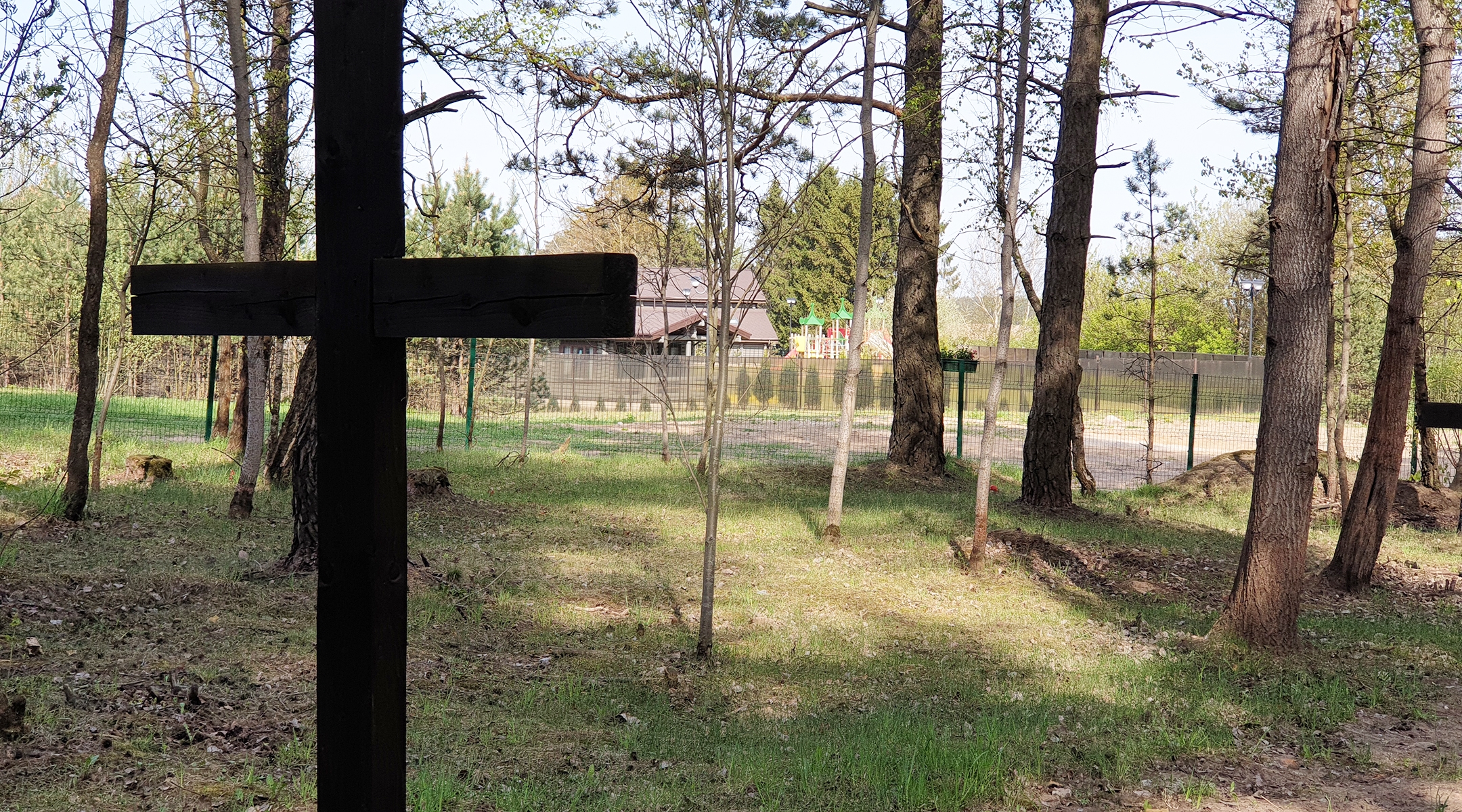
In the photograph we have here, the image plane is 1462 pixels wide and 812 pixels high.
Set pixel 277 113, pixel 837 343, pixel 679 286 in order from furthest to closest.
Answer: pixel 837 343, pixel 679 286, pixel 277 113

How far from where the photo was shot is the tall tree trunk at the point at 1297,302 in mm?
6207

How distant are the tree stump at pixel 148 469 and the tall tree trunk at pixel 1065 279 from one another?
986cm

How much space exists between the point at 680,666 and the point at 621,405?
15.8m

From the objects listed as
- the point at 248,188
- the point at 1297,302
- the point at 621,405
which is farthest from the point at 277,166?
the point at 621,405

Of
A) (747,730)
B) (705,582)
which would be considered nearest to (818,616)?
(705,582)

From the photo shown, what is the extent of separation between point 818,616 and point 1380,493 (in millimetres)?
4844

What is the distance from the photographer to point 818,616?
7191 millimetres

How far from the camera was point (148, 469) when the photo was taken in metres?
11.0

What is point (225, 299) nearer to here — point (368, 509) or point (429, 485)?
point (368, 509)

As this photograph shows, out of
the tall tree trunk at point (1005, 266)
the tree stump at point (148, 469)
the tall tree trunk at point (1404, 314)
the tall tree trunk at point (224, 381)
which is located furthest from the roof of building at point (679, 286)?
the tall tree trunk at point (224, 381)

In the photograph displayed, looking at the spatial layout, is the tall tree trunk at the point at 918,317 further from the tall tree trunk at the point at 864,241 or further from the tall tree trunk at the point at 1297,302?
the tall tree trunk at the point at 1297,302

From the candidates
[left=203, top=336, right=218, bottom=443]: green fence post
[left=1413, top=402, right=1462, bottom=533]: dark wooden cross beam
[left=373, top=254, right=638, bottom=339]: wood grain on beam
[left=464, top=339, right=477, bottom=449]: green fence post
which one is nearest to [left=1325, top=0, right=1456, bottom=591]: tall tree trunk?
[left=1413, top=402, right=1462, bottom=533]: dark wooden cross beam

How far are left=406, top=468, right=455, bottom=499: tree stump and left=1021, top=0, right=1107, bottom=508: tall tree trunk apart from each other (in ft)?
22.5

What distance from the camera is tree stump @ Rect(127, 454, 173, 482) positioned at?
11.0 metres
